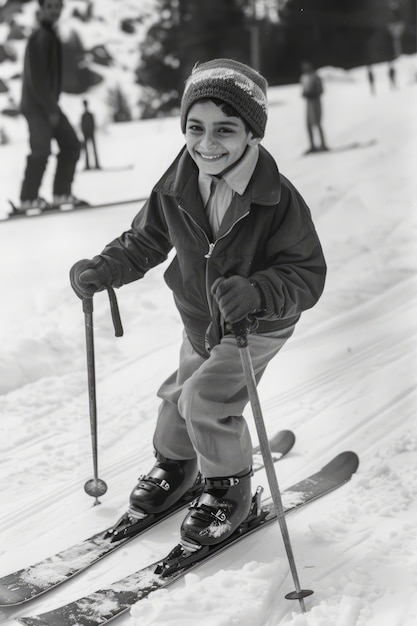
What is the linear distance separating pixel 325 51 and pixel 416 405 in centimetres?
86

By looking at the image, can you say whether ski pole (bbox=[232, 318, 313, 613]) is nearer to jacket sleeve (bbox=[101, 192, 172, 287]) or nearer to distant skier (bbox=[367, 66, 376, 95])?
jacket sleeve (bbox=[101, 192, 172, 287])

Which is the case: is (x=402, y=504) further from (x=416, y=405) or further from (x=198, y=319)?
(x=198, y=319)

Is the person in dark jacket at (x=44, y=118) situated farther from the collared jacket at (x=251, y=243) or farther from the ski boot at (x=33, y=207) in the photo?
the collared jacket at (x=251, y=243)

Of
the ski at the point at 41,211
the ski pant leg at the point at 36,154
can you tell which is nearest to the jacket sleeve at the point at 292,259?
the ski at the point at 41,211

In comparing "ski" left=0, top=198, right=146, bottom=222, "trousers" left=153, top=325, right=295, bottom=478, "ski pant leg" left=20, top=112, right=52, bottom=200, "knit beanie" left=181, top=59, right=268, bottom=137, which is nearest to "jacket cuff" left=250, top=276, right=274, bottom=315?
"trousers" left=153, top=325, right=295, bottom=478

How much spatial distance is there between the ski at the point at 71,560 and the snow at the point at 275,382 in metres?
0.02

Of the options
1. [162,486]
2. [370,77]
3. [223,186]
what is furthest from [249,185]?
[370,77]

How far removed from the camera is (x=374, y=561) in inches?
54.3

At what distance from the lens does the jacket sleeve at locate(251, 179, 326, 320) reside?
128 centimetres

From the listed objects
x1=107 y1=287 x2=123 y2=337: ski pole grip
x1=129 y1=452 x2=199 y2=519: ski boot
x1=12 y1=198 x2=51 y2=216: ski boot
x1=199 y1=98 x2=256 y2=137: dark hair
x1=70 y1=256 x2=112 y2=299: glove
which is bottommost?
x1=129 y1=452 x2=199 y2=519: ski boot

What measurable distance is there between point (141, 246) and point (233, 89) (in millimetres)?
337

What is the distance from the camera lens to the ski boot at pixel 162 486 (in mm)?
1530

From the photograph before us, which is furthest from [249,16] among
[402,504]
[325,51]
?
[402,504]

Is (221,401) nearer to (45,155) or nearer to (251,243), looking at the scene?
(251,243)
